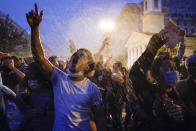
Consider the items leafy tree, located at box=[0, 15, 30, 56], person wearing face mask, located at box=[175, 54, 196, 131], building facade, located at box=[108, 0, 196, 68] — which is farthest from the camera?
building facade, located at box=[108, 0, 196, 68]

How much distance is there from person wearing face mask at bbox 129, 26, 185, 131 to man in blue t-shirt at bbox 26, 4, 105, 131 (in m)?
0.57

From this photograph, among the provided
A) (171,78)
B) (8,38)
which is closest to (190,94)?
(171,78)

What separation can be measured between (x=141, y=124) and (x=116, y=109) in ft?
9.16

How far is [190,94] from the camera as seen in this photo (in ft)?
6.61

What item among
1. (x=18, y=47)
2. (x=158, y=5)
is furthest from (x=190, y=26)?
(x=18, y=47)

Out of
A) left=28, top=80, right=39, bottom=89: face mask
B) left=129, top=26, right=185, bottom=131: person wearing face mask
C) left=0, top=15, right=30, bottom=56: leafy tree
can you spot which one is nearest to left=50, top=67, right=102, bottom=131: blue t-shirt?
left=28, top=80, right=39, bottom=89: face mask

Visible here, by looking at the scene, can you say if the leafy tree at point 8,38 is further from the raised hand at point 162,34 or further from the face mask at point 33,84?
the raised hand at point 162,34

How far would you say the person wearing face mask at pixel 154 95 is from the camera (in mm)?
2154

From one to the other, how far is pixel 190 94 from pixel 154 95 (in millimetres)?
529

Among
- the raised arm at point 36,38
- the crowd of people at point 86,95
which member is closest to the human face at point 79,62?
the crowd of people at point 86,95

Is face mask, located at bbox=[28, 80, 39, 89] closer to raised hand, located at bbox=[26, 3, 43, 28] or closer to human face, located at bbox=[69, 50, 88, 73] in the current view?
human face, located at bbox=[69, 50, 88, 73]

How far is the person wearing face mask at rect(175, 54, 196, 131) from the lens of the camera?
2.00 m

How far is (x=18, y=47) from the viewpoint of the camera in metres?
29.1

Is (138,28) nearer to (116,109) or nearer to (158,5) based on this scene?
(158,5)
